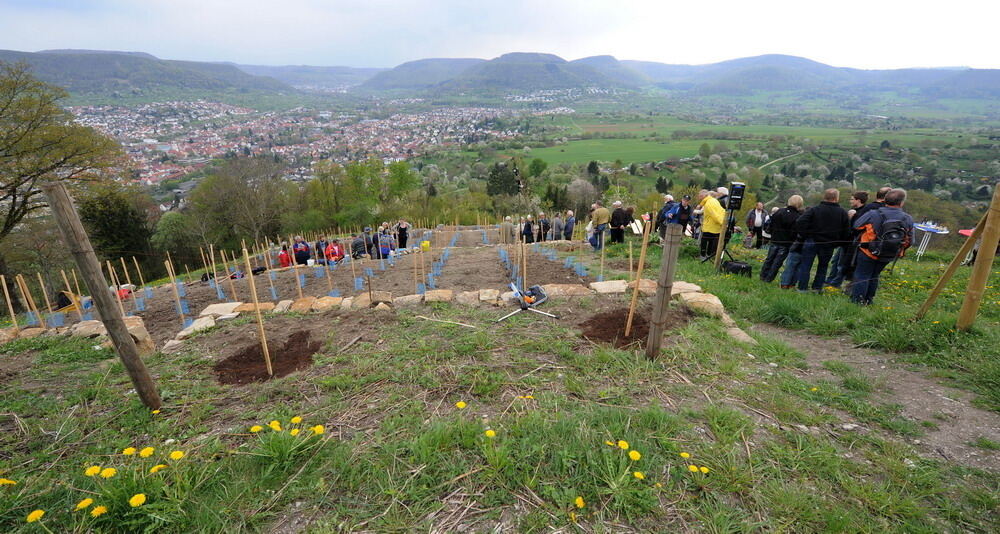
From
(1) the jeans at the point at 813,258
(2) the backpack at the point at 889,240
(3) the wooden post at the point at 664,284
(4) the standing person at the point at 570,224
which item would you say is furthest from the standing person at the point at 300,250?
(2) the backpack at the point at 889,240

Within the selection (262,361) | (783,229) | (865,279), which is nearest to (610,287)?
(783,229)

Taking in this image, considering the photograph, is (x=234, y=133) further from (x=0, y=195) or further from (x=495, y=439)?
(x=495, y=439)

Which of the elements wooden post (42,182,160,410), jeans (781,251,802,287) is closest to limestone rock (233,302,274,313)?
wooden post (42,182,160,410)

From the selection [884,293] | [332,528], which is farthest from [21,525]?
[884,293]

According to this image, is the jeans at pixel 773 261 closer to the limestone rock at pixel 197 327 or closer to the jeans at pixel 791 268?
the jeans at pixel 791 268

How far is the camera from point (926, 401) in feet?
11.3

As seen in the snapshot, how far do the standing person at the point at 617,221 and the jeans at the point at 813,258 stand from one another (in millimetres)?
4511

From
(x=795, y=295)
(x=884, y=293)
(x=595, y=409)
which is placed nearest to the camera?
(x=595, y=409)

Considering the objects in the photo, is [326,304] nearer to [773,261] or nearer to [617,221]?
[617,221]

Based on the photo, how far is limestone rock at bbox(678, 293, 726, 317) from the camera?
18.0 ft

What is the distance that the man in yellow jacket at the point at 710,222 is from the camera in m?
8.09

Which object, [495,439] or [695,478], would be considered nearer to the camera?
[695,478]

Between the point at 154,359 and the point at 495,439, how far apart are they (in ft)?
15.3

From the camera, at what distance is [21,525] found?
2123 millimetres
